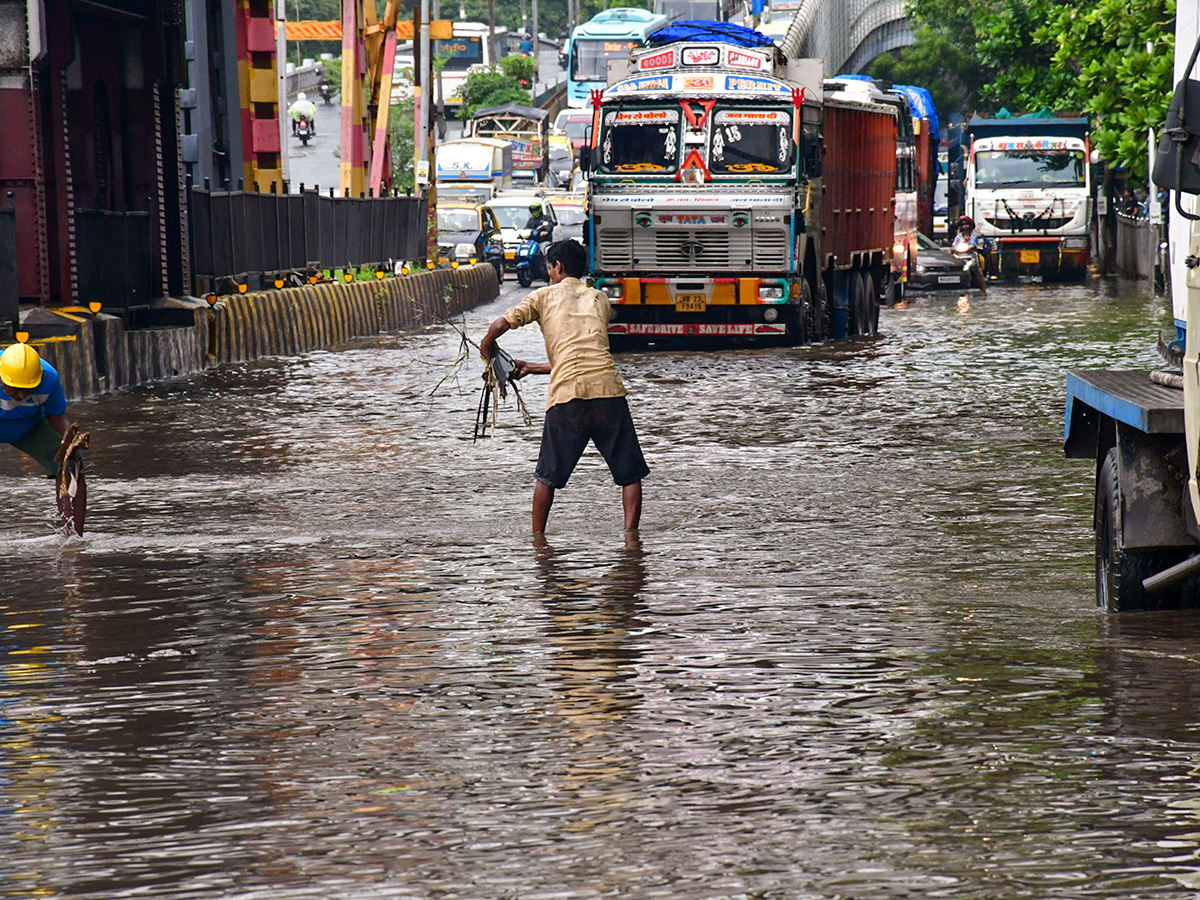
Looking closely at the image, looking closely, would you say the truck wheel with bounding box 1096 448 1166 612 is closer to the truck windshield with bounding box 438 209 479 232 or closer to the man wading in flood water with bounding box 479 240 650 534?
the man wading in flood water with bounding box 479 240 650 534

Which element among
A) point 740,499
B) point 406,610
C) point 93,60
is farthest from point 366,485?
point 93,60

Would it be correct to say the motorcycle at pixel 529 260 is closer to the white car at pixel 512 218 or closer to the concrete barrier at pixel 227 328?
the white car at pixel 512 218

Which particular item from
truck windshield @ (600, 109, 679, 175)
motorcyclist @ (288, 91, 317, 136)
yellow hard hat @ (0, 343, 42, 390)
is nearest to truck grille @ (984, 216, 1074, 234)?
truck windshield @ (600, 109, 679, 175)

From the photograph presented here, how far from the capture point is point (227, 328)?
26344 mm

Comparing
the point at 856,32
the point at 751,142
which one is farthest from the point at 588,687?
the point at 856,32

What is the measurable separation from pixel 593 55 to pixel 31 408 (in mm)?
88317

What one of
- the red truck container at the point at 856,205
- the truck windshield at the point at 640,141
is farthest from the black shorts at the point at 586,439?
the red truck container at the point at 856,205

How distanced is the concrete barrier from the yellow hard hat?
26.5 ft

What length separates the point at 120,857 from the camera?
5.68 m

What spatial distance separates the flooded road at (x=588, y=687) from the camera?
220 inches

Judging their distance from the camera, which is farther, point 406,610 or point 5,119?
point 5,119

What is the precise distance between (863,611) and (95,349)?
46.6 ft

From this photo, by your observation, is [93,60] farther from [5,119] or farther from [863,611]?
Answer: [863,611]

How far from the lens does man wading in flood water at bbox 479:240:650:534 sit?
11812 mm
